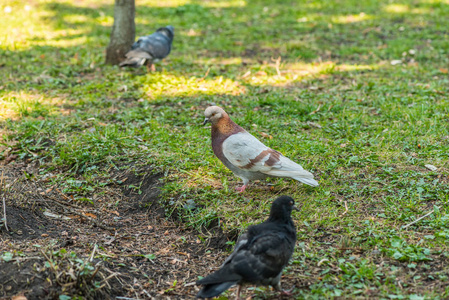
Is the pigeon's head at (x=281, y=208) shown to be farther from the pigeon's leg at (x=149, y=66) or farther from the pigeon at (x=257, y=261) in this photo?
the pigeon's leg at (x=149, y=66)

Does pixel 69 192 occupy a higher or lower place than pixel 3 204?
lower

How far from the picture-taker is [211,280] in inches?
119

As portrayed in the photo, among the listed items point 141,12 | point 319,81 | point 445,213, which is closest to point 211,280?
point 445,213

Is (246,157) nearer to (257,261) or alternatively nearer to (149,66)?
(257,261)

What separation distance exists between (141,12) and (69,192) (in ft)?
31.2

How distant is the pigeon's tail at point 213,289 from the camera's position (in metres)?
3.00

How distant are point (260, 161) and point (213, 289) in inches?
68.7

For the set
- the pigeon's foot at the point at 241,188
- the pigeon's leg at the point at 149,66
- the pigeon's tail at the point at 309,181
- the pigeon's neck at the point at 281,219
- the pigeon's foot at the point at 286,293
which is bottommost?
the pigeon's foot at the point at 286,293

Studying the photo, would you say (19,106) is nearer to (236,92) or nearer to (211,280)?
(236,92)

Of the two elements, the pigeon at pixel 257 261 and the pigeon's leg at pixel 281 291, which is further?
the pigeon's leg at pixel 281 291

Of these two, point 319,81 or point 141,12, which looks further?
point 141,12

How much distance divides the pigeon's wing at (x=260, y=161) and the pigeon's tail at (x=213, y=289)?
63.9 inches

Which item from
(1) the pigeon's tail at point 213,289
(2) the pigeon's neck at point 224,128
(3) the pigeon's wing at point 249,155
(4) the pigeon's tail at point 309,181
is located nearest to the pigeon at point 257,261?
(1) the pigeon's tail at point 213,289

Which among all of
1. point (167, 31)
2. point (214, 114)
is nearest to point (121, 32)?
point (167, 31)
